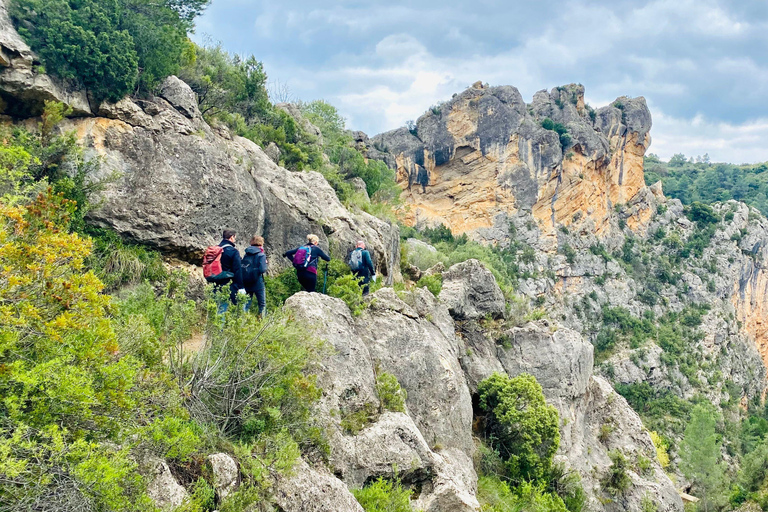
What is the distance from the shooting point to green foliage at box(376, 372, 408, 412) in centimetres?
769

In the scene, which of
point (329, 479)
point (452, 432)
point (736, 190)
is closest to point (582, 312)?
point (452, 432)

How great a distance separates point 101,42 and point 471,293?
10.9 metres

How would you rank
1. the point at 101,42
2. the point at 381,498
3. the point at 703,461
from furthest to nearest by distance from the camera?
1. the point at 703,461
2. the point at 101,42
3. the point at 381,498

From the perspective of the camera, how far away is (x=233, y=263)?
8.42m

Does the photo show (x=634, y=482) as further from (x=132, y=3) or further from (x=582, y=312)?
(x=582, y=312)

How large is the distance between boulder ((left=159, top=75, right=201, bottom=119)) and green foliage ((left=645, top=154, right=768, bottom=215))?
88.9 metres

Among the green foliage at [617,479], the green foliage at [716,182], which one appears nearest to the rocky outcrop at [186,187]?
the green foliage at [617,479]

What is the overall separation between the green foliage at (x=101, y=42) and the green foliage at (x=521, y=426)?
34.8 ft

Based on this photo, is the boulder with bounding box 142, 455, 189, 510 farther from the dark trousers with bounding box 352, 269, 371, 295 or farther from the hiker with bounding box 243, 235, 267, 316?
the dark trousers with bounding box 352, 269, 371, 295

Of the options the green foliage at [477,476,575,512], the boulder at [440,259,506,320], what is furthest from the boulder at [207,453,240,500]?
the boulder at [440,259,506,320]

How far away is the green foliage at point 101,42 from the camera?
9.38 meters

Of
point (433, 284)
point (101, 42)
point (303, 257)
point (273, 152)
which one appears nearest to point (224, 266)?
point (303, 257)

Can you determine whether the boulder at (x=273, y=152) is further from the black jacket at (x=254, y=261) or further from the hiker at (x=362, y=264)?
the black jacket at (x=254, y=261)

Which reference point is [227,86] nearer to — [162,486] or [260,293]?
[260,293]
